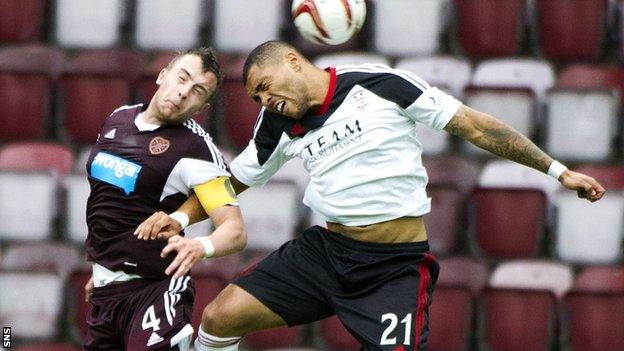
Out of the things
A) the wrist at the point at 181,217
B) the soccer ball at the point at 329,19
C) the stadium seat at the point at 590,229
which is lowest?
the stadium seat at the point at 590,229

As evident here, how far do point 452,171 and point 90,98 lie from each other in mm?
2506

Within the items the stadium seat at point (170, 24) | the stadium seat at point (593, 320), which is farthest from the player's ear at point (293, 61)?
the stadium seat at point (170, 24)

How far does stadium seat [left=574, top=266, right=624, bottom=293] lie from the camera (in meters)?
8.91

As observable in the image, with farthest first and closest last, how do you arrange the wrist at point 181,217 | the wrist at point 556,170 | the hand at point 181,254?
the wrist at point 556,170 → the wrist at point 181,217 → the hand at point 181,254

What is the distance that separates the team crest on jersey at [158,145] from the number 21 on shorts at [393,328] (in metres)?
1.18

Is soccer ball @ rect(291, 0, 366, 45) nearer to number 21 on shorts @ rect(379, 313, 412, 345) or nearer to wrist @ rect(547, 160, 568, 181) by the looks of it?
wrist @ rect(547, 160, 568, 181)

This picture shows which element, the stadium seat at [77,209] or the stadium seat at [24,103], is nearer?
the stadium seat at [77,209]

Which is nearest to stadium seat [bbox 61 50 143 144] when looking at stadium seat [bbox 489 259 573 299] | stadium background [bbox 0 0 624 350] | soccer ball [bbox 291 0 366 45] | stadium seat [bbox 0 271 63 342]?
stadium background [bbox 0 0 624 350]

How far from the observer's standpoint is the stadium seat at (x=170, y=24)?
10359 mm

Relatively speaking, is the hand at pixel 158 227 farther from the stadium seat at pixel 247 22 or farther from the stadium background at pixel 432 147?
the stadium seat at pixel 247 22

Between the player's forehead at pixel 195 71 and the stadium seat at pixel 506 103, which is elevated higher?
the player's forehead at pixel 195 71

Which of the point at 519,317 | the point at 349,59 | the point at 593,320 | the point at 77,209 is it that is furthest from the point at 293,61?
the point at 349,59

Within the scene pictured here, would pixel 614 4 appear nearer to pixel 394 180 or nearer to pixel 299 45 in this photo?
pixel 299 45

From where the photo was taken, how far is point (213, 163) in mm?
6160
